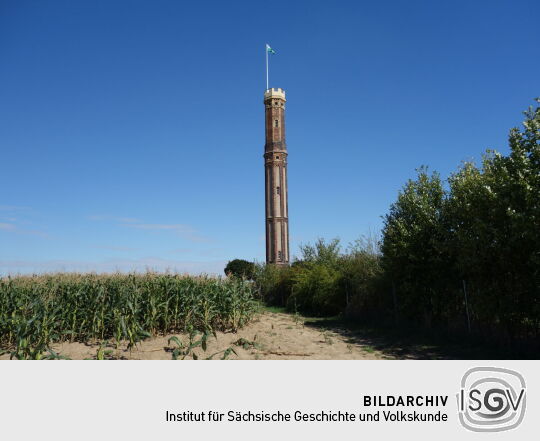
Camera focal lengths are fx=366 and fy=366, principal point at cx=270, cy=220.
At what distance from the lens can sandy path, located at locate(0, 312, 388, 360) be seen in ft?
29.2

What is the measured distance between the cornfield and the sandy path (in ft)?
1.18

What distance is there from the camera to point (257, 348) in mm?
9734

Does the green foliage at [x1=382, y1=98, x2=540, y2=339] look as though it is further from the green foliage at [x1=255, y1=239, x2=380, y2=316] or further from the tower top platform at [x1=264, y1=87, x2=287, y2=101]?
the tower top platform at [x1=264, y1=87, x2=287, y2=101]

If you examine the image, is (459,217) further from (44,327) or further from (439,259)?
(44,327)

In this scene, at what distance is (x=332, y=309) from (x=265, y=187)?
29437 millimetres
